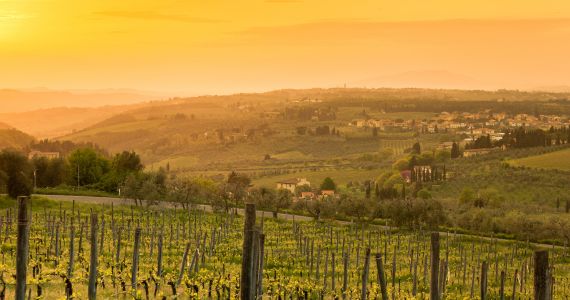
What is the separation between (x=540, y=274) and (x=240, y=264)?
24.9 m

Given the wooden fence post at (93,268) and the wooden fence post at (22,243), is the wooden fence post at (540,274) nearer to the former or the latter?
the wooden fence post at (22,243)

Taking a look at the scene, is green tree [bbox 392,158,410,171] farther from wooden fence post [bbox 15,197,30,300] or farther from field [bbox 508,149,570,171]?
wooden fence post [bbox 15,197,30,300]

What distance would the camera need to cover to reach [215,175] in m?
127

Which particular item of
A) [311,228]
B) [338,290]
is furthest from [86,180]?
[338,290]

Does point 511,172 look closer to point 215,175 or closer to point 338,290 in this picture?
point 215,175

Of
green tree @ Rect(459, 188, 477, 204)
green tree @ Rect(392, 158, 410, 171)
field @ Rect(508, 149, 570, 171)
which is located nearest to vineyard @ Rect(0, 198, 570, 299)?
green tree @ Rect(459, 188, 477, 204)

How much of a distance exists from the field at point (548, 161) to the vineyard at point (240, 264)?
54029 millimetres

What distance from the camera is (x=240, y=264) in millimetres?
30484

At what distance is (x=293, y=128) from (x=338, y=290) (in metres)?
174

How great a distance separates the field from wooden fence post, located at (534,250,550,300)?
96672 mm

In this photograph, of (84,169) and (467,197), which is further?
(467,197)

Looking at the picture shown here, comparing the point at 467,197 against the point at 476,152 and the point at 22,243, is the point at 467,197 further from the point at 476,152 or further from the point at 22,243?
the point at 22,243

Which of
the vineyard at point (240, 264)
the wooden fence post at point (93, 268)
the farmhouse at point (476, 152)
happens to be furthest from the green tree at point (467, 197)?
the wooden fence post at point (93, 268)

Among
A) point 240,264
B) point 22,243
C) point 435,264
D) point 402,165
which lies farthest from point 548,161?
point 22,243
